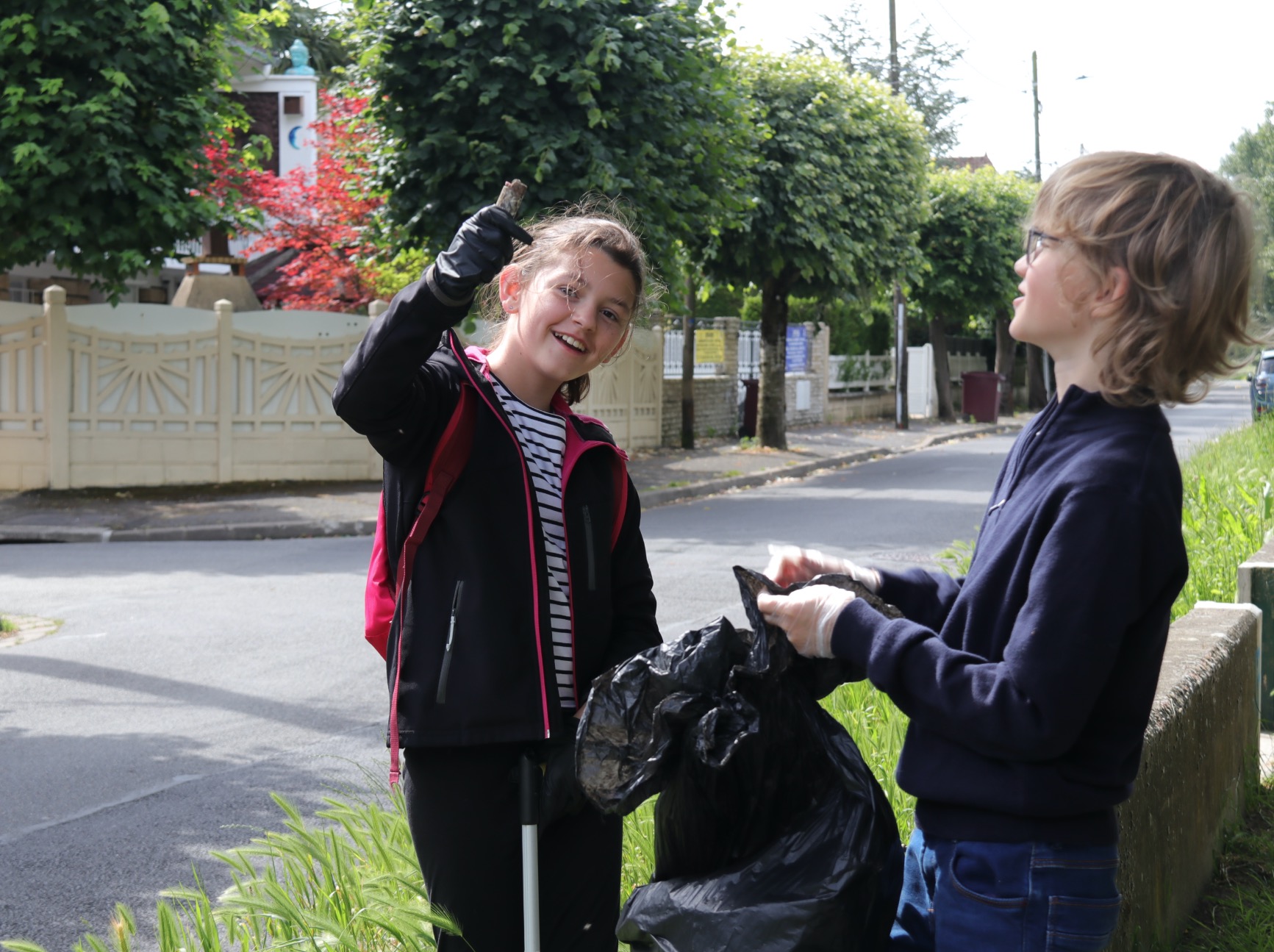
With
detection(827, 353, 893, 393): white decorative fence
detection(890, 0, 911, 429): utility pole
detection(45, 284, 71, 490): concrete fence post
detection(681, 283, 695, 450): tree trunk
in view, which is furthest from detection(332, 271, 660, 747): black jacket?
detection(827, 353, 893, 393): white decorative fence

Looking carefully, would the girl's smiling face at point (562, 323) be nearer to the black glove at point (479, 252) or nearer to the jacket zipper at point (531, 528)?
the jacket zipper at point (531, 528)

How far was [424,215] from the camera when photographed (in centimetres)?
1359

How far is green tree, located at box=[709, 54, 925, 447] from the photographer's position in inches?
746

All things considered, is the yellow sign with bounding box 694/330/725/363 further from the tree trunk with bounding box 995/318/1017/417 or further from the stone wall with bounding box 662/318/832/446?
the tree trunk with bounding box 995/318/1017/417

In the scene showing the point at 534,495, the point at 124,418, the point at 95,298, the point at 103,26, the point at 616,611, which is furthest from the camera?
the point at 95,298

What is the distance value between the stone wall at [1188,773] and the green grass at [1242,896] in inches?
1.8

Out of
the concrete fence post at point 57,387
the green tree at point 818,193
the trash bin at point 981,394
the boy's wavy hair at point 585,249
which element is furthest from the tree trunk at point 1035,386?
the boy's wavy hair at point 585,249

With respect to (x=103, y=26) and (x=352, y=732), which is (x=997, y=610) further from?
(x=103, y=26)

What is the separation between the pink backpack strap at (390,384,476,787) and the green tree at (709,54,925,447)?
15599 millimetres

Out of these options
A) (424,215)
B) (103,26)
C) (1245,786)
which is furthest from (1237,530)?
(103,26)

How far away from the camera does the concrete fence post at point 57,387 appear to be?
14.4 m

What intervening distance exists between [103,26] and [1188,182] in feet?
44.3

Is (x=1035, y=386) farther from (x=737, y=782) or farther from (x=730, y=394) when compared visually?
(x=737, y=782)

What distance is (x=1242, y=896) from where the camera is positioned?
3543mm
